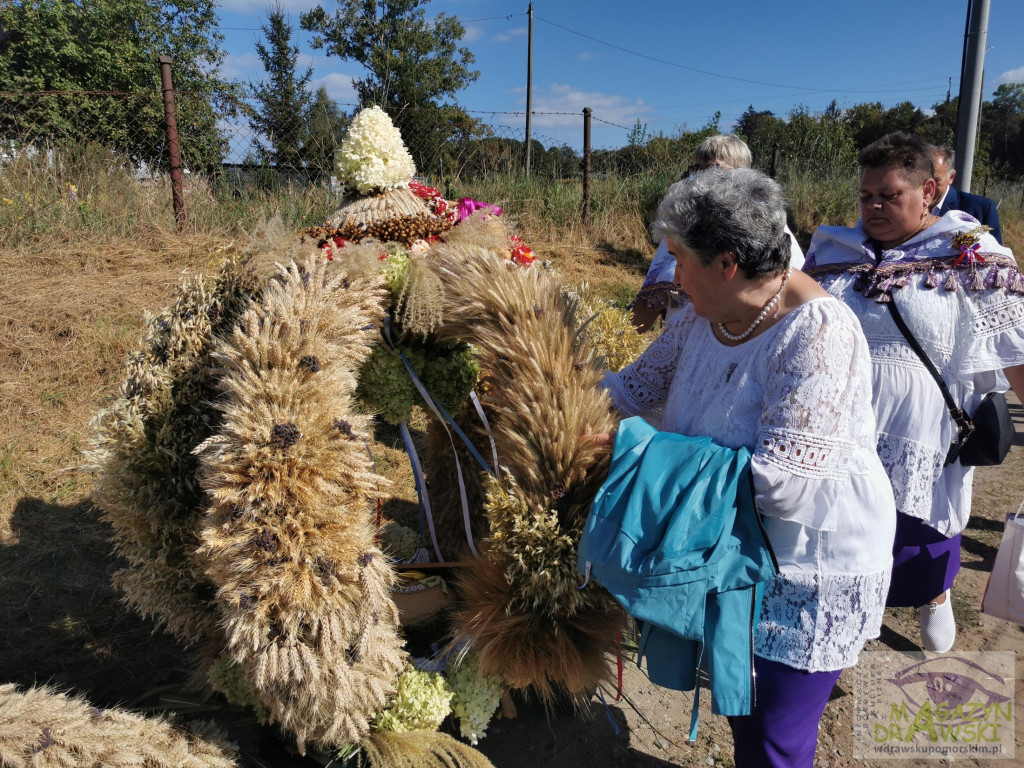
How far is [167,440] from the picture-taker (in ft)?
5.74

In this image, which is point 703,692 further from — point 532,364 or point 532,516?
point 532,364

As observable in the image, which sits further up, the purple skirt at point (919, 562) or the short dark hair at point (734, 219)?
the short dark hair at point (734, 219)

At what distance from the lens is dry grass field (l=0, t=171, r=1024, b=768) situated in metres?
2.52

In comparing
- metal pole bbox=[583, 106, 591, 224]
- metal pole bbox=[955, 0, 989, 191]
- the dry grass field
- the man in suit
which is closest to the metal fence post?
metal pole bbox=[583, 106, 591, 224]

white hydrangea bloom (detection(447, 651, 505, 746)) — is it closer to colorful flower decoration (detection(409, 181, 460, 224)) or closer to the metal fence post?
colorful flower decoration (detection(409, 181, 460, 224))

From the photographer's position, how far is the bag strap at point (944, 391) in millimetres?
2305

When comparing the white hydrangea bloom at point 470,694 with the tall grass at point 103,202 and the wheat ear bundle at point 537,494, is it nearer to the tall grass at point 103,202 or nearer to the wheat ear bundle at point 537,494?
the wheat ear bundle at point 537,494

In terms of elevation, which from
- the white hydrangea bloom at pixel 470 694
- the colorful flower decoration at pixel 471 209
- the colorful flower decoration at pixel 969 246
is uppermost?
the colorful flower decoration at pixel 471 209

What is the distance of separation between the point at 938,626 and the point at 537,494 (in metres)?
2.35

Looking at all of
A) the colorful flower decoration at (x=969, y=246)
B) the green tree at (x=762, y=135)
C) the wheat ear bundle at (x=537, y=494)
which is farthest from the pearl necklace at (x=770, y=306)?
the green tree at (x=762, y=135)

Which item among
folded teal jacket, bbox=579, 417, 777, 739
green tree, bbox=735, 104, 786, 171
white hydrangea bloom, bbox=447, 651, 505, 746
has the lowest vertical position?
white hydrangea bloom, bbox=447, 651, 505, 746

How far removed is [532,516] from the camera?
167 cm

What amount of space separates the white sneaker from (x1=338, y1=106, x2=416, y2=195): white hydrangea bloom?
9.46 ft

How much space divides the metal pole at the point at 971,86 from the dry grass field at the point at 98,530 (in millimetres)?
2564
